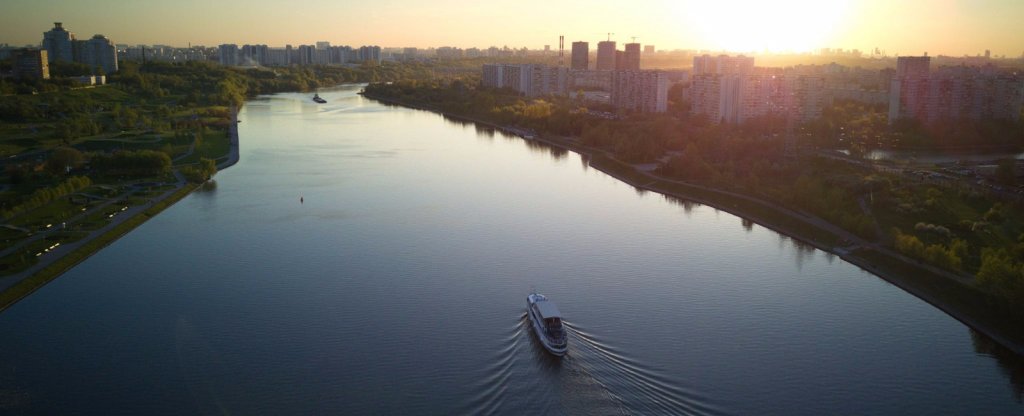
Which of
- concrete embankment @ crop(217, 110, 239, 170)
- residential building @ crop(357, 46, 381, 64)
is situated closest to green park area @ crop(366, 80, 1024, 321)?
concrete embankment @ crop(217, 110, 239, 170)

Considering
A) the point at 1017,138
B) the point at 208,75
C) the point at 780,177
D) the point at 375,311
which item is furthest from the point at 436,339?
the point at 208,75

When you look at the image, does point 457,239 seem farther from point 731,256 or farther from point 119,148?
point 119,148

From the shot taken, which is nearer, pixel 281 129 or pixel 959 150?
pixel 959 150

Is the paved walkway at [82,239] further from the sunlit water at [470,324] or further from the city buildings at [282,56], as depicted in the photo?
the city buildings at [282,56]

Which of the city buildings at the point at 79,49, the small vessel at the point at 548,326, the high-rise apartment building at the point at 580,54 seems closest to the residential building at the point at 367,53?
the high-rise apartment building at the point at 580,54

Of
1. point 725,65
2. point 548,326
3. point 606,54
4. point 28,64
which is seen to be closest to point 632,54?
point 606,54
